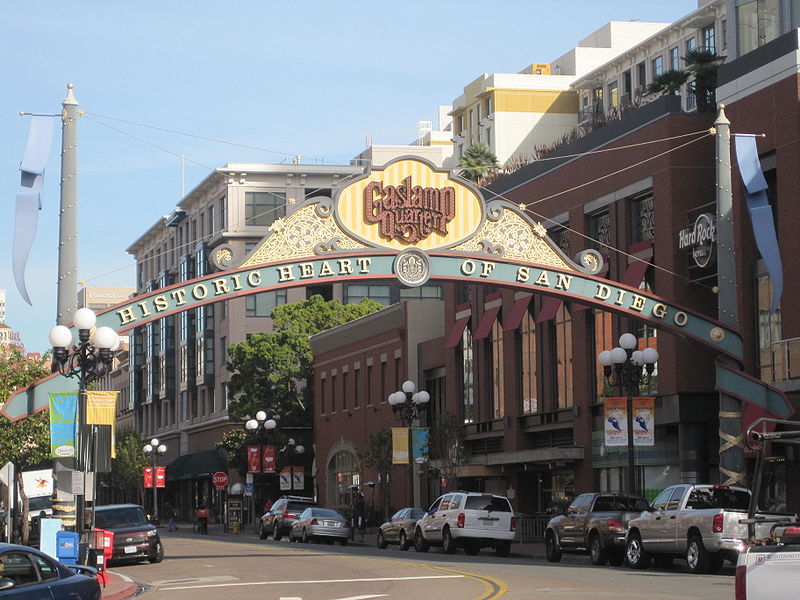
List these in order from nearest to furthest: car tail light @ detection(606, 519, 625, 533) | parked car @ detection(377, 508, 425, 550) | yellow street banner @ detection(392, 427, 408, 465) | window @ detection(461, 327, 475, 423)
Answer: car tail light @ detection(606, 519, 625, 533), parked car @ detection(377, 508, 425, 550), yellow street banner @ detection(392, 427, 408, 465), window @ detection(461, 327, 475, 423)

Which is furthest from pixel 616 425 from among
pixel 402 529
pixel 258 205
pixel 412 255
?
pixel 258 205

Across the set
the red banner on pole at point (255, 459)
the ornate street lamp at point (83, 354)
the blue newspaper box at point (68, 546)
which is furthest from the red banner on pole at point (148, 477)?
the blue newspaper box at point (68, 546)

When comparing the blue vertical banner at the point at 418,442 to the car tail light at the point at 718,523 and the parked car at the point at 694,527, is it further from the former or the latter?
the car tail light at the point at 718,523

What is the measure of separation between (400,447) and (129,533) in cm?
1273

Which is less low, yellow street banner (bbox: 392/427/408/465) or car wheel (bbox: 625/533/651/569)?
yellow street banner (bbox: 392/427/408/465)

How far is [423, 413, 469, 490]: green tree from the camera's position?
52.4 m

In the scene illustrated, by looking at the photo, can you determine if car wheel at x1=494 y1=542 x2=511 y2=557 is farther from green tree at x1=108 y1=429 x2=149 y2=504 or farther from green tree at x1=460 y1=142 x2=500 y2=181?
green tree at x1=108 y1=429 x2=149 y2=504

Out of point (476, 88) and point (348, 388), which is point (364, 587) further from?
point (476, 88)

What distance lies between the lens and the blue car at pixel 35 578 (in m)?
13.7

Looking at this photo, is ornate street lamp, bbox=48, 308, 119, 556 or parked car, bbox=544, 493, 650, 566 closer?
ornate street lamp, bbox=48, 308, 119, 556

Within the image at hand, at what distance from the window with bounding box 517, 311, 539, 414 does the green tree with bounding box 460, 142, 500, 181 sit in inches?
929

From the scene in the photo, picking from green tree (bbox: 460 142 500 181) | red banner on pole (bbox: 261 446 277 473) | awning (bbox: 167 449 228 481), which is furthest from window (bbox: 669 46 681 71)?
awning (bbox: 167 449 228 481)

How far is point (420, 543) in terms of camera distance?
39219mm

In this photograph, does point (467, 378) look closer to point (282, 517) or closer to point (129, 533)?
point (282, 517)
